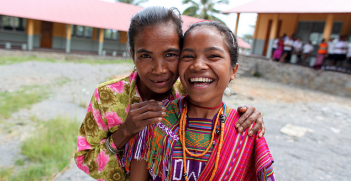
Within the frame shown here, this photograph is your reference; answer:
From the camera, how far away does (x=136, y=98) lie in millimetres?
1653

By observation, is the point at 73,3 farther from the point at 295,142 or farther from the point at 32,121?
the point at 295,142

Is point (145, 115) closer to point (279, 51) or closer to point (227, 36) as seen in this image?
point (227, 36)

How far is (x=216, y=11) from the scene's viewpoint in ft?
77.5

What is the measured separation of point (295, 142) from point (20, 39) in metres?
15.9

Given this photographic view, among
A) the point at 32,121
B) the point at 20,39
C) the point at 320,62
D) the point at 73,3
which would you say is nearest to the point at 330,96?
the point at 320,62

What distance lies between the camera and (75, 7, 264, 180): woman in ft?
4.52

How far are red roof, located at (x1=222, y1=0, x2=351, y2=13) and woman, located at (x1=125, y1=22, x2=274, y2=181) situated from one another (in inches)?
424

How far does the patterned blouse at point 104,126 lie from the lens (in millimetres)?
1611

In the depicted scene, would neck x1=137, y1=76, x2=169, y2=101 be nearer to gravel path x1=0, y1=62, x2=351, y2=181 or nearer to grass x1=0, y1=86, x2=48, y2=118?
gravel path x1=0, y1=62, x2=351, y2=181

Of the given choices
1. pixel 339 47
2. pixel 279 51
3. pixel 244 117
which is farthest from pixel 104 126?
pixel 279 51

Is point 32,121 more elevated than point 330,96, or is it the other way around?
point 330,96

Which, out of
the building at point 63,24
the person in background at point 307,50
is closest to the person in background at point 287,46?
the person in background at point 307,50

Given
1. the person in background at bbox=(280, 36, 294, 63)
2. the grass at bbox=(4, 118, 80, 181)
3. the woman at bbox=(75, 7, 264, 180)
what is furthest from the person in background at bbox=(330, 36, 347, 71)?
the woman at bbox=(75, 7, 264, 180)

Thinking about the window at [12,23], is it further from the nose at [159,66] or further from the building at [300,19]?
the nose at [159,66]
